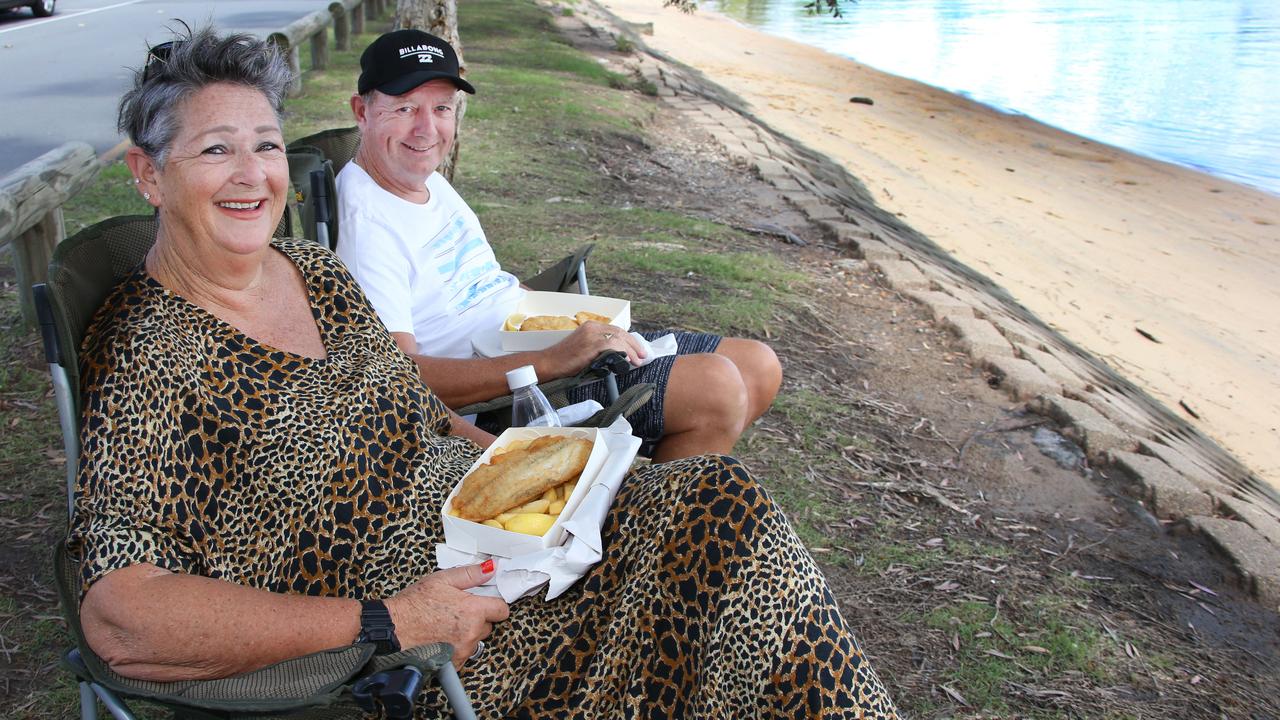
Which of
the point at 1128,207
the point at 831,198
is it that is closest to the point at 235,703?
the point at 831,198

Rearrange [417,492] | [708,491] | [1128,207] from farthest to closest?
[1128,207]
[417,492]
[708,491]

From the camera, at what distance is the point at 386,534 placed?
217cm

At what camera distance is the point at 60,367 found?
193 cm

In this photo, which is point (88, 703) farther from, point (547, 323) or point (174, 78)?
point (547, 323)

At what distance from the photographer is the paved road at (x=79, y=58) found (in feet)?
26.9

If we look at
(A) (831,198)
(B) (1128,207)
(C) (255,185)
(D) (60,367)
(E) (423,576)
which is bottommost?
(B) (1128,207)

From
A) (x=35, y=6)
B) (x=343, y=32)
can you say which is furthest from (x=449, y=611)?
(x=35, y=6)

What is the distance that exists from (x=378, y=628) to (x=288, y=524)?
12.0 inches

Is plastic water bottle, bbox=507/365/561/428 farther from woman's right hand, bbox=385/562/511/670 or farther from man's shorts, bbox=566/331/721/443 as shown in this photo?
woman's right hand, bbox=385/562/511/670

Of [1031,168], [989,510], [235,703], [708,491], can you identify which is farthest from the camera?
[1031,168]

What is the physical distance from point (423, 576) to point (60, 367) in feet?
2.62

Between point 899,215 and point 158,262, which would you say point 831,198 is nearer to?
point 899,215

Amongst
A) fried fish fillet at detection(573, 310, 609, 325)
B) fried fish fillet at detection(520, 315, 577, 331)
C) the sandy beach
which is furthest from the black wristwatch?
the sandy beach

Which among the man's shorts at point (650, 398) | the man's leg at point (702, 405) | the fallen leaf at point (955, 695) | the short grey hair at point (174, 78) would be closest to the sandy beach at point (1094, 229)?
the fallen leaf at point (955, 695)
